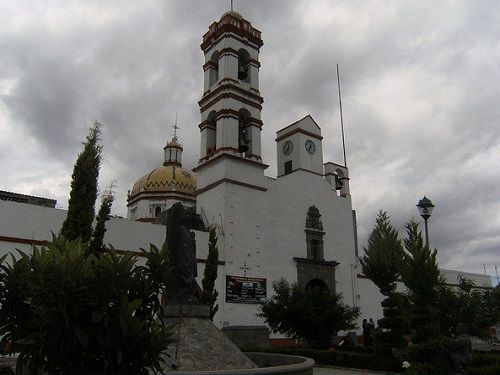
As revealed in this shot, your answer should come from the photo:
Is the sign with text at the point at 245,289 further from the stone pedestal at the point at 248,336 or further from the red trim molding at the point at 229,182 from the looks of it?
the red trim molding at the point at 229,182

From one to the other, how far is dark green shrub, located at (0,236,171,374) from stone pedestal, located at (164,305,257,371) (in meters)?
2.30

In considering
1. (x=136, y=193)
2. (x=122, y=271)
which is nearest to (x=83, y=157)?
(x=122, y=271)

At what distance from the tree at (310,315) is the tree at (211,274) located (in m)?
2.97

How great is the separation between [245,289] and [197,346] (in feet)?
48.7

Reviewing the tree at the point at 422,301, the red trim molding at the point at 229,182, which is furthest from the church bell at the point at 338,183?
the tree at the point at 422,301

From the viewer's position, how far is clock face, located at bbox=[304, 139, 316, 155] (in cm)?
2753

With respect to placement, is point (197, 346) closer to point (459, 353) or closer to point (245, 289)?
point (459, 353)

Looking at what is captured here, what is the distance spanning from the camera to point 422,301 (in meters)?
11.1

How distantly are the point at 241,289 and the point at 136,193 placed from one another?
16324 millimetres

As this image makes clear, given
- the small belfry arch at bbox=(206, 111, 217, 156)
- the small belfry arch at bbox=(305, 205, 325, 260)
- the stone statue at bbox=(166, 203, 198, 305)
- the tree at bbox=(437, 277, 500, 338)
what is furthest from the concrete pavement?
the small belfry arch at bbox=(206, 111, 217, 156)

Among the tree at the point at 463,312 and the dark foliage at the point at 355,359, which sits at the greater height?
the tree at the point at 463,312

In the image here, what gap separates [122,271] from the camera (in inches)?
185

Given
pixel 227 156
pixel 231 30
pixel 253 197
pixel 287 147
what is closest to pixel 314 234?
pixel 253 197

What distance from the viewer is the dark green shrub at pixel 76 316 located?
4.34 meters
